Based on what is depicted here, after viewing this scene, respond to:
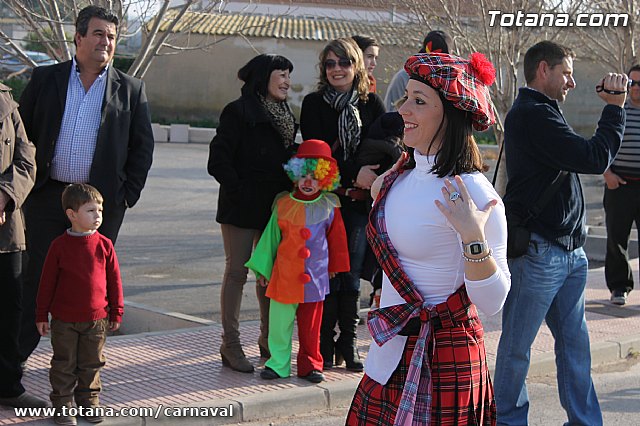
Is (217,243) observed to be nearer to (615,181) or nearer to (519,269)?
(615,181)

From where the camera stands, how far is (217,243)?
1390 cm

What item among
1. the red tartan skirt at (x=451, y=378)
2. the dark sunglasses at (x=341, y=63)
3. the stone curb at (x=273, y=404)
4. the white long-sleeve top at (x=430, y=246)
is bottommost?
the stone curb at (x=273, y=404)

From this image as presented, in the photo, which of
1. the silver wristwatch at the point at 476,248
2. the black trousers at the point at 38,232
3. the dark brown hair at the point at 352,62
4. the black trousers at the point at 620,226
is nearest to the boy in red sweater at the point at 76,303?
the black trousers at the point at 38,232

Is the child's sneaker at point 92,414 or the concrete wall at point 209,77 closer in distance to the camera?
the child's sneaker at point 92,414

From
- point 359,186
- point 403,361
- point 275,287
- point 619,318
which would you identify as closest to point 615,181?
point 619,318

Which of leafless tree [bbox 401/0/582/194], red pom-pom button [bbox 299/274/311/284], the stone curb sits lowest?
the stone curb

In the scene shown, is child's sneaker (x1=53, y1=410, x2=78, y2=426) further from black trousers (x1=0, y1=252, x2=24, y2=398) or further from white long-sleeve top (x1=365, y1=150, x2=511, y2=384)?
white long-sleeve top (x1=365, y1=150, x2=511, y2=384)

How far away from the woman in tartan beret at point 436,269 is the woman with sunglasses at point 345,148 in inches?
125

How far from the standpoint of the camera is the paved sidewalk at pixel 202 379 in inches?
231

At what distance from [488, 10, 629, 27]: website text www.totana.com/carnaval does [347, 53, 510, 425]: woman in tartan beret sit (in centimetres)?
737

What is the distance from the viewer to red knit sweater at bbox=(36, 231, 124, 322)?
529cm

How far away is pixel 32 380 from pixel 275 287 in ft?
5.48

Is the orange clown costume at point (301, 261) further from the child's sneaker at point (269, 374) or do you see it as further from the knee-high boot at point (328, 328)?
the knee-high boot at point (328, 328)

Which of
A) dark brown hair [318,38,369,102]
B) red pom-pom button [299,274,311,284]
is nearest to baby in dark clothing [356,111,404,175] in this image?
dark brown hair [318,38,369,102]
